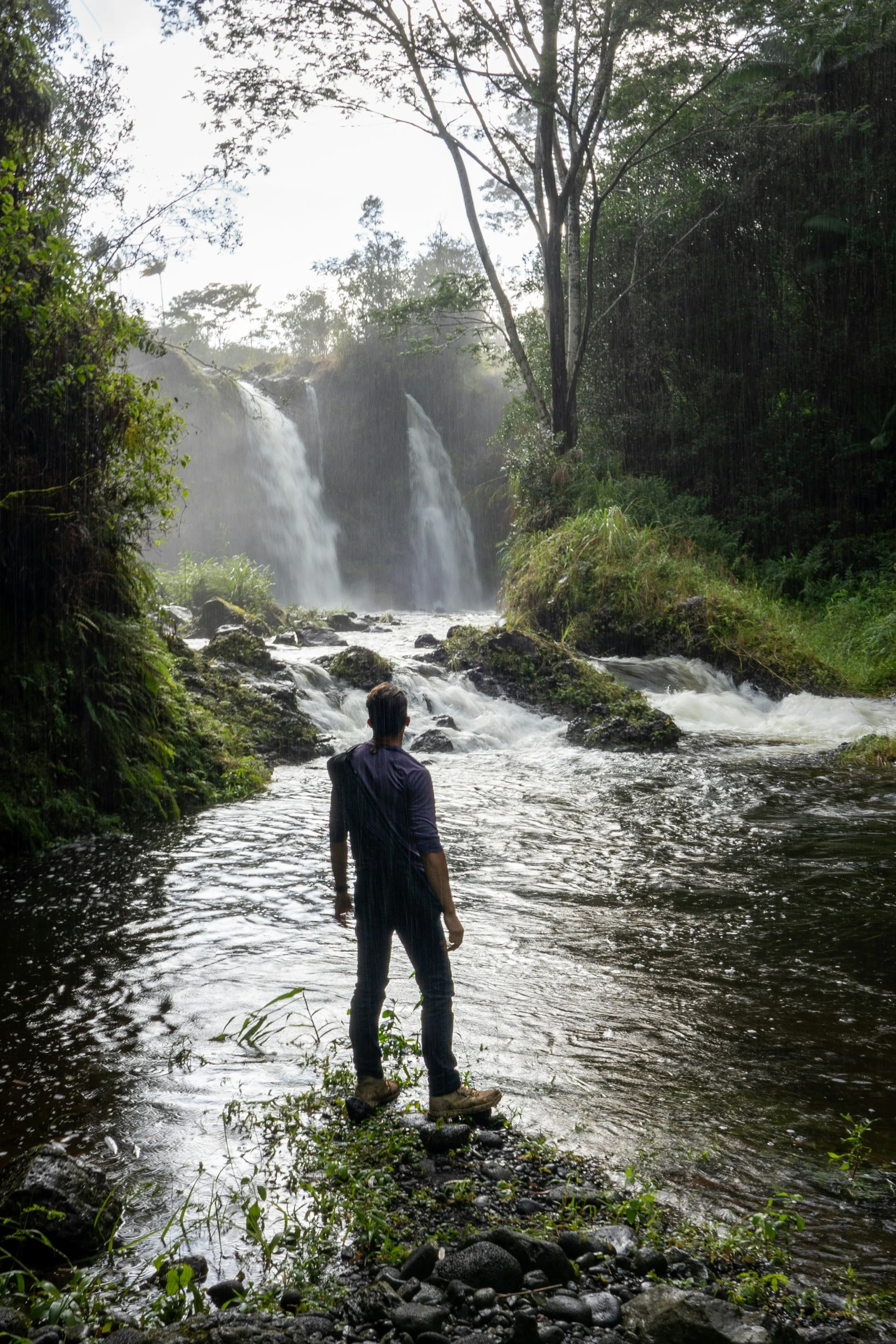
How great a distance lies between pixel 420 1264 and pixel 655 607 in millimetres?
13177

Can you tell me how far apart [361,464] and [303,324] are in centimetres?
2247

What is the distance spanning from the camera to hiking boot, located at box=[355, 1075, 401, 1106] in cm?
364

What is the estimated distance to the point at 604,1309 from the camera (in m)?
2.51

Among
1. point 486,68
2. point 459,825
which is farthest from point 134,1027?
point 486,68

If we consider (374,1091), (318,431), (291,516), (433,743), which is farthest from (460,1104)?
(318,431)

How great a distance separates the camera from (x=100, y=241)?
19062 millimetres

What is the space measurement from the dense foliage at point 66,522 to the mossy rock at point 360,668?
4.50 meters

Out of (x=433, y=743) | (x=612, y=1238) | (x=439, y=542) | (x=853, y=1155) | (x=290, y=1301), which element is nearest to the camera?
(x=290, y=1301)

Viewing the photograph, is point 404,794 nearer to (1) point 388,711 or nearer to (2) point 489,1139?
(1) point 388,711

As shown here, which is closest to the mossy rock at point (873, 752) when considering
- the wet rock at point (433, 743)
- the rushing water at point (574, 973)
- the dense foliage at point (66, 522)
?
the rushing water at point (574, 973)

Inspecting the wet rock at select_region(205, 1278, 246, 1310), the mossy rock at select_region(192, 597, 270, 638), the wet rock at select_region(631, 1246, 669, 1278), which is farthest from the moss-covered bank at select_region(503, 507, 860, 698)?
the wet rock at select_region(205, 1278, 246, 1310)

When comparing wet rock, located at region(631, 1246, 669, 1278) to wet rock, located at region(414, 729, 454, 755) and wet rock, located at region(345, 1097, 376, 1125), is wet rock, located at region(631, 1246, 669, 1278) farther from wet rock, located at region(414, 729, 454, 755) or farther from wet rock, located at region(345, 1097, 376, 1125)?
wet rock, located at region(414, 729, 454, 755)

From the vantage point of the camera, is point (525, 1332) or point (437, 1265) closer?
point (525, 1332)

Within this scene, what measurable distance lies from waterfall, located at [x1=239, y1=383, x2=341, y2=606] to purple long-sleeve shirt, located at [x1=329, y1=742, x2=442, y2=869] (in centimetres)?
2853
